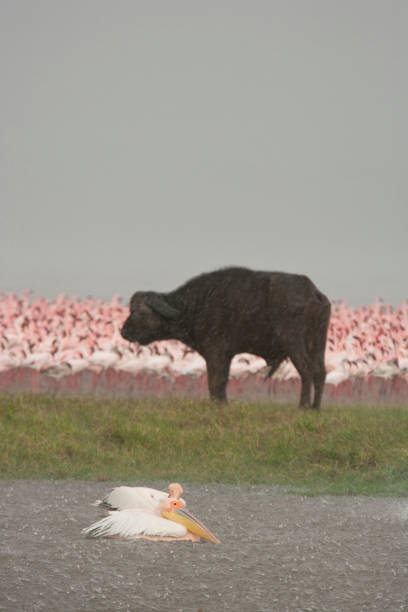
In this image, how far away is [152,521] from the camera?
22.3 ft

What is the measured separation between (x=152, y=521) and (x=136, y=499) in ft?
0.82

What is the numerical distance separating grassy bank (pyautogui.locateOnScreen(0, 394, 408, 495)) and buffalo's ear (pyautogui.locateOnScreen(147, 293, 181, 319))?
4.54ft

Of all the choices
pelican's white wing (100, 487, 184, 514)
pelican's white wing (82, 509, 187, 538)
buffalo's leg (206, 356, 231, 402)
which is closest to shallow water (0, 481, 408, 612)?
pelican's white wing (82, 509, 187, 538)

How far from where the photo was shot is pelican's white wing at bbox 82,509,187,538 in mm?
6746

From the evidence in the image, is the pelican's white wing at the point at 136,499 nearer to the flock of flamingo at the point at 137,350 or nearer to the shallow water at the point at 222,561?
the shallow water at the point at 222,561

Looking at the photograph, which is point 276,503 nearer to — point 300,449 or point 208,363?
point 300,449

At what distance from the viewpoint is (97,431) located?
1209cm

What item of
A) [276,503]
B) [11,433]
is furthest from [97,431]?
[276,503]

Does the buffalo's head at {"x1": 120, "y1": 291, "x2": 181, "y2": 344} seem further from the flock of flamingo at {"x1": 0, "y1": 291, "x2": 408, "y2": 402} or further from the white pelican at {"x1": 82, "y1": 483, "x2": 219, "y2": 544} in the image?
the white pelican at {"x1": 82, "y1": 483, "x2": 219, "y2": 544}

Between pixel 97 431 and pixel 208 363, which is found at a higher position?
pixel 208 363

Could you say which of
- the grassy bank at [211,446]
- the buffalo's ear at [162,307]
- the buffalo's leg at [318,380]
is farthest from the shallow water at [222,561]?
the buffalo's ear at [162,307]

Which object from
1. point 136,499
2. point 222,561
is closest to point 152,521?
point 136,499

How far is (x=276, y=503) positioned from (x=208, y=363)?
5349mm

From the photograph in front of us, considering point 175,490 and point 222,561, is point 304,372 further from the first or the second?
point 222,561
